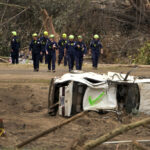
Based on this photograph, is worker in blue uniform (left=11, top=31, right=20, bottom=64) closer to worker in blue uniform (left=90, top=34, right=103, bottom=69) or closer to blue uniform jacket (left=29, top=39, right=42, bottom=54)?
blue uniform jacket (left=29, top=39, right=42, bottom=54)

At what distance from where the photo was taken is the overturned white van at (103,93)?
12.0m

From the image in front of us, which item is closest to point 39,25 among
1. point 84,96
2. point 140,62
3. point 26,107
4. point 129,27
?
point 129,27

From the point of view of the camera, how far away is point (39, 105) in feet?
49.1

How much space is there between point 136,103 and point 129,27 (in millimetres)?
26469

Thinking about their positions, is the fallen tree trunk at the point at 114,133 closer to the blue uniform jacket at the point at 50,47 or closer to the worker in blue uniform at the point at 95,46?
the blue uniform jacket at the point at 50,47

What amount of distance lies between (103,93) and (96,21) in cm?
2582

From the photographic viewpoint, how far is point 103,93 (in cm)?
1202

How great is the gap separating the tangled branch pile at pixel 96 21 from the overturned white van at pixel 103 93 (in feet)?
72.5

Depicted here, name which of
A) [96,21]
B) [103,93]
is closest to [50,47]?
[103,93]

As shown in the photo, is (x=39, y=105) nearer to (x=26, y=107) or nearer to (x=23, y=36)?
(x=26, y=107)

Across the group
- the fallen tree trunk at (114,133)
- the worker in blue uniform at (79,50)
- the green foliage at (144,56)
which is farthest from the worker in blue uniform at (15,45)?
the fallen tree trunk at (114,133)

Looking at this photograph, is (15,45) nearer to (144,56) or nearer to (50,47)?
(50,47)

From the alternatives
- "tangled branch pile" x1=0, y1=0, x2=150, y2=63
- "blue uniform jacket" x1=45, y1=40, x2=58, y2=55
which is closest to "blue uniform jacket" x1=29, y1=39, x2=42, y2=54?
"blue uniform jacket" x1=45, y1=40, x2=58, y2=55

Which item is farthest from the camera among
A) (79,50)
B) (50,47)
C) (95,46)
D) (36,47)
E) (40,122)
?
(95,46)
